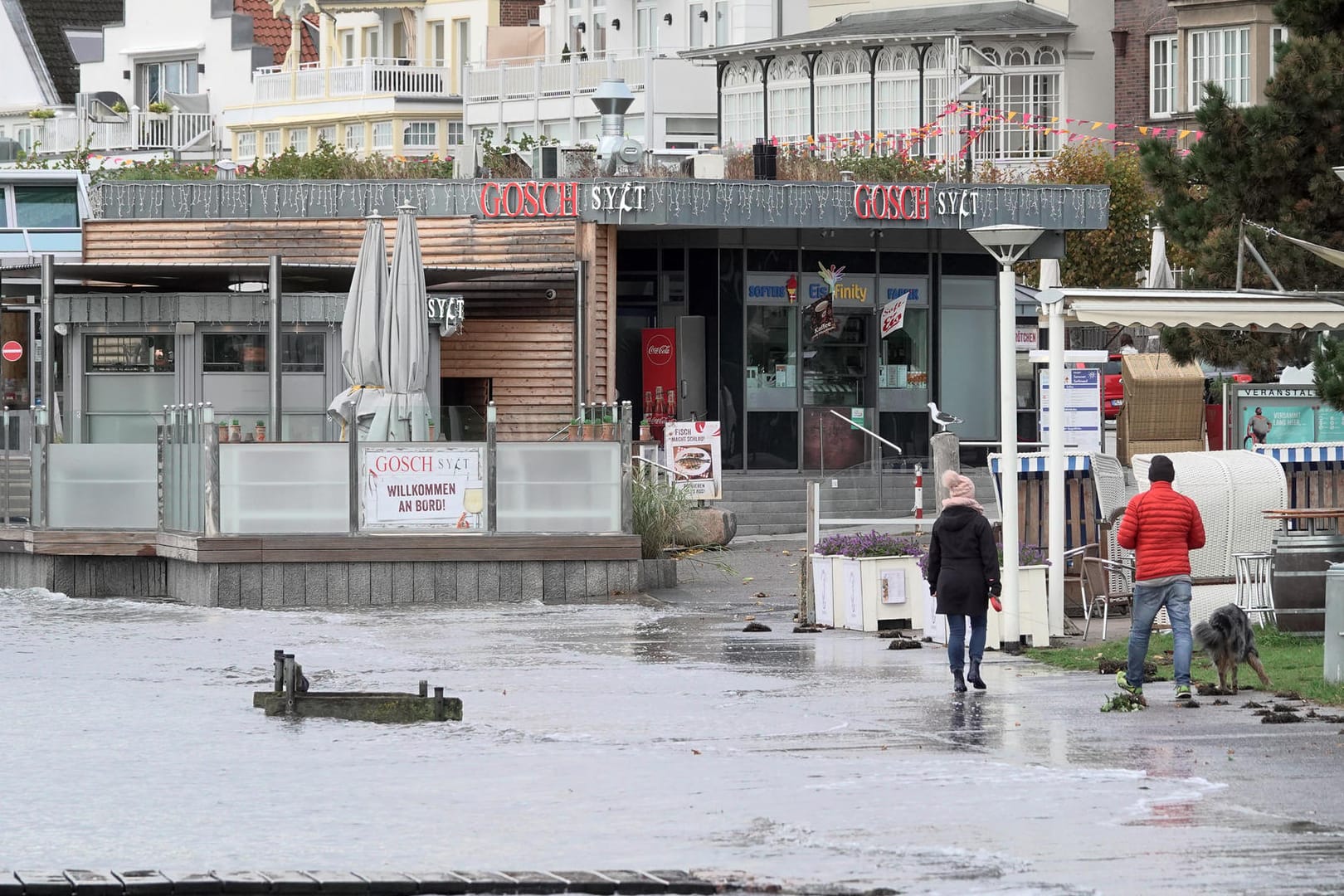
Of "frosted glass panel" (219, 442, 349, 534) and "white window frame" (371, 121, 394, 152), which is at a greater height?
"white window frame" (371, 121, 394, 152)

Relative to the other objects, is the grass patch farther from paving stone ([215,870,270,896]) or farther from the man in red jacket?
paving stone ([215,870,270,896])

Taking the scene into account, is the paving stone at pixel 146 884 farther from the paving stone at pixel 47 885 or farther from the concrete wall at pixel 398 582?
the concrete wall at pixel 398 582

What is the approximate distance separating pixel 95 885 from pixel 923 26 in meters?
51.7

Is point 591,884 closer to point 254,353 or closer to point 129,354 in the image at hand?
point 254,353

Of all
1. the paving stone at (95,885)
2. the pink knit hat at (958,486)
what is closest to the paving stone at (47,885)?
the paving stone at (95,885)

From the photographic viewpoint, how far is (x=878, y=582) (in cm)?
1936

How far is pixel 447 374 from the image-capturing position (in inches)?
1428

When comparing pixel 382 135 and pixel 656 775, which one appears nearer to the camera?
pixel 656 775

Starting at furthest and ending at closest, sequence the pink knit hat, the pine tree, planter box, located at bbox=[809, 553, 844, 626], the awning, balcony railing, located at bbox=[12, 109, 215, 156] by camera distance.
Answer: balcony railing, located at bbox=[12, 109, 215, 156]
the pine tree
planter box, located at bbox=[809, 553, 844, 626]
the awning
the pink knit hat

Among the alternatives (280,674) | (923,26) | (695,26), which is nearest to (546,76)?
(695,26)

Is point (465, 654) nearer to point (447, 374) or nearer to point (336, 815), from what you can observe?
point (336, 815)

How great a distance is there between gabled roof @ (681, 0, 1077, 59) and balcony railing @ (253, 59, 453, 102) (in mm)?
11062

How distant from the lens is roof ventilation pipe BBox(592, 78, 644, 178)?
120 ft

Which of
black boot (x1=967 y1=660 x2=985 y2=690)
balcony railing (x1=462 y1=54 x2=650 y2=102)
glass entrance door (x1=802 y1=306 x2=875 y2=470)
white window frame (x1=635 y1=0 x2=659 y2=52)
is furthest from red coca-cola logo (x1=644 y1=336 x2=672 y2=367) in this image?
white window frame (x1=635 y1=0 x2=659 y2=52)
